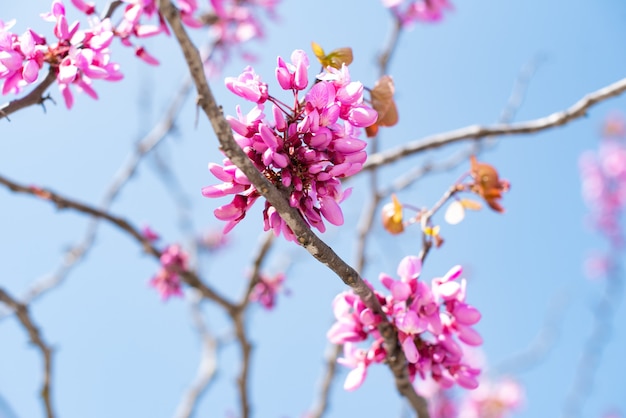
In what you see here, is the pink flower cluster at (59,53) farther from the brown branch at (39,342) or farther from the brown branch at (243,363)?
the brown branch at (243,363)

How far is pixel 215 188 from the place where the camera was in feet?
3.53

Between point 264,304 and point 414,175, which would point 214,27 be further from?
point 264,304

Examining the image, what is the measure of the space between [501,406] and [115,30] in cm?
546

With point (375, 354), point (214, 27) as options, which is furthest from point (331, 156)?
point (214, 27)

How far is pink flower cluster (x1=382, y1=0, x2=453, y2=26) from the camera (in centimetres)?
288

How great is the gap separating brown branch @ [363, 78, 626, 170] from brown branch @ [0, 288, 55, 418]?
4.56 ft

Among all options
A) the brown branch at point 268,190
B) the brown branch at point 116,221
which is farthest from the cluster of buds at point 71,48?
the brown branch at point 116,221

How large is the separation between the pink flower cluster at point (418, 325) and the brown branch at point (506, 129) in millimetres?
894

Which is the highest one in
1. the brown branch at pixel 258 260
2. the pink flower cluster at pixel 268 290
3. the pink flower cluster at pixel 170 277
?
the pink flower cluster at pixel 170 277

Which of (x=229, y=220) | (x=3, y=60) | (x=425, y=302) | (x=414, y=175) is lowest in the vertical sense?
(x=425, y=302)

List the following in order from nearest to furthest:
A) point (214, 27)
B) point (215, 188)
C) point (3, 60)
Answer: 1. point (215, 188)
2. point (3, 60)
3. point (214, 27)

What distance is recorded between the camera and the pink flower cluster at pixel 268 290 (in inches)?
110

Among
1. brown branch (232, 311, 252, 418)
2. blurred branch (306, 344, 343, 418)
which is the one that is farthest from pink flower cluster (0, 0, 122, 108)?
blurred branch (306, 344, 343, 418)

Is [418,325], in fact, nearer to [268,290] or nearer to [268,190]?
[268,190]
